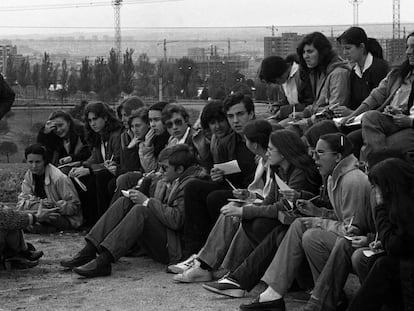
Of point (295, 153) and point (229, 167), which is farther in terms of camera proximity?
point (229, 167)

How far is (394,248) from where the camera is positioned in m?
4.83

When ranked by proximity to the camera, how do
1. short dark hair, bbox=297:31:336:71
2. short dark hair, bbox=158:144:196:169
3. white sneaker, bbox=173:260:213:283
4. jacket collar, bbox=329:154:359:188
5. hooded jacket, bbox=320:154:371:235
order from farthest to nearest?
short dark hair, bbox=297:31:336:71
short dark hair, bbox=158:144:196:169
white sneaker, bbox=173:260:213:283
jacket collar, bbox=329:154:359:188
hooded jacket, bbox=320:154:371:235

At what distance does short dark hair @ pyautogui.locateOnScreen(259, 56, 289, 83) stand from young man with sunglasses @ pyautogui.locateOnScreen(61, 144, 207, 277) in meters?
1.20

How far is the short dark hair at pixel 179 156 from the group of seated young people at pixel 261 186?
0.04 feet

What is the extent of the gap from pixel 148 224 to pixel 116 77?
21645mm

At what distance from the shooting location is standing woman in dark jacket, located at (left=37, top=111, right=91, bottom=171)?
30.9 ft

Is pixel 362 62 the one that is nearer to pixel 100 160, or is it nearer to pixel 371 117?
pixel 371 117

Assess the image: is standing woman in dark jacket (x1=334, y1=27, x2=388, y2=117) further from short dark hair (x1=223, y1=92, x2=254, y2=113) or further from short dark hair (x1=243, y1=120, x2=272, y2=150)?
short dark hair (x1=243, y1=120, x2=272, y2=150)

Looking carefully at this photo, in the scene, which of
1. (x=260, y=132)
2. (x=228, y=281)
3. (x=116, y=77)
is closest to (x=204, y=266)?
(x=228, y=281)

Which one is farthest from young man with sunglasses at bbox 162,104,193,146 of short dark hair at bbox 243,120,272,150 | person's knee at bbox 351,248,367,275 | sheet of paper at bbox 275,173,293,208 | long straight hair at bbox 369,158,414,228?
long straight hair at bbox 369,158,414,228

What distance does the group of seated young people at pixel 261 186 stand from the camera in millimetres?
5262

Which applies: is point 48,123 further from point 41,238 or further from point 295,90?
point 295,90

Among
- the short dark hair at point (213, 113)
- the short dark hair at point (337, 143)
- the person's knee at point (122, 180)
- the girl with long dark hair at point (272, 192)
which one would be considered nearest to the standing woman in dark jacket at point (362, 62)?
the short dark hair at point (213, 113)

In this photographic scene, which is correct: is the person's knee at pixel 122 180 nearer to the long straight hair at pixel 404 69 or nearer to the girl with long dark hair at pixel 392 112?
the girl with long dark hair at pixel 392 112
